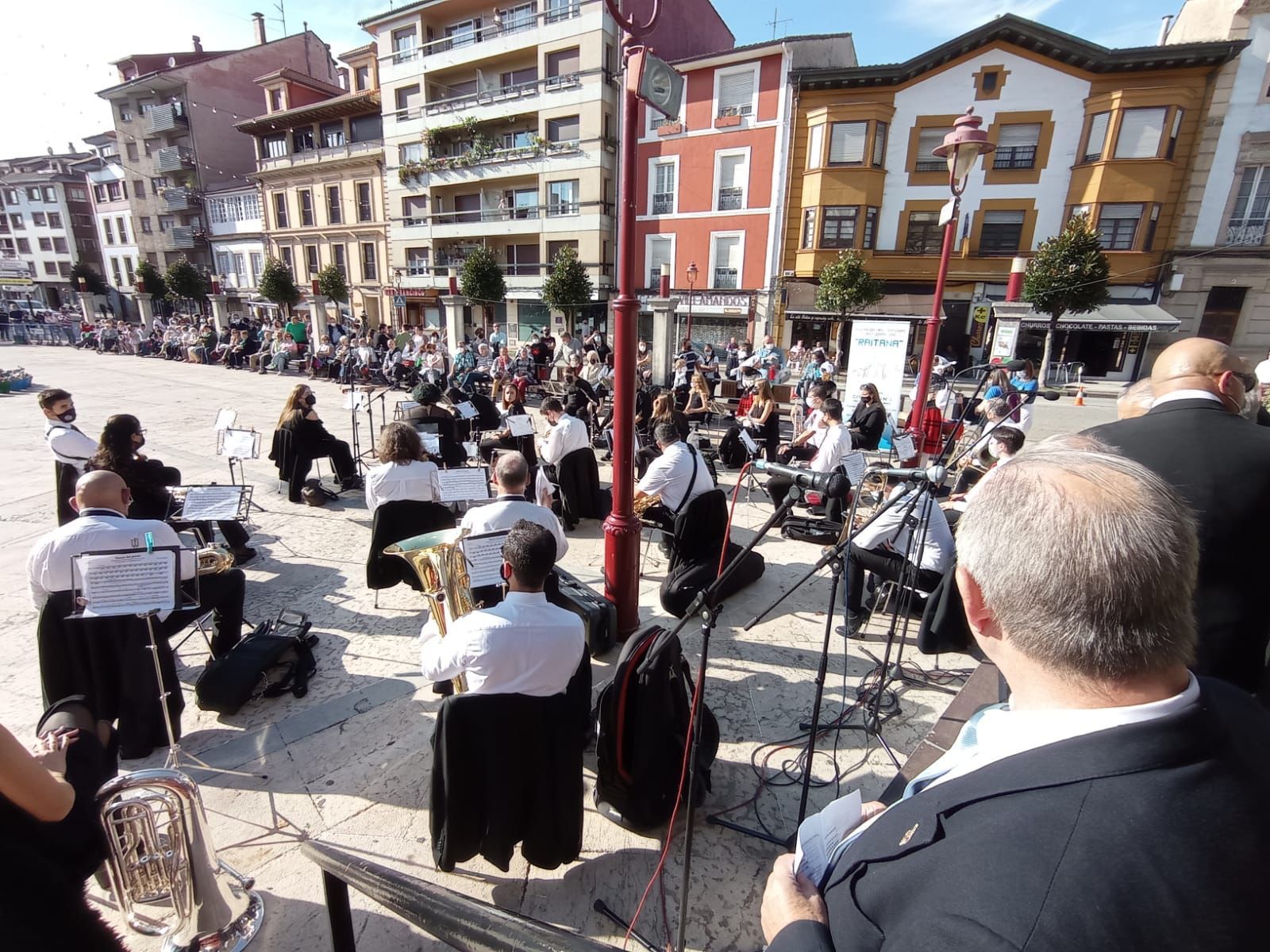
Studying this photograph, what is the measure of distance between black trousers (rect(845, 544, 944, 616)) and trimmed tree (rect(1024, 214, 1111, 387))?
59.7 feet

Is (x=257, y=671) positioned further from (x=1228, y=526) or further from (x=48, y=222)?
(x=48, y=222)

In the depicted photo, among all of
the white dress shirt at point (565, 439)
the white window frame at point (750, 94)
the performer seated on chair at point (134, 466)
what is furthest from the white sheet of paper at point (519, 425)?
the white window frame at point (750, 94)

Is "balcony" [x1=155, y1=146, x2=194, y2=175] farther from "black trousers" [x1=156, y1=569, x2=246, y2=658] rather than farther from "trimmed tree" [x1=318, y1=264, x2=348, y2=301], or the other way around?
"black trousers" [x1=156, y1=569, x2=246, y2=658]

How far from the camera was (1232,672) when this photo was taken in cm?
208

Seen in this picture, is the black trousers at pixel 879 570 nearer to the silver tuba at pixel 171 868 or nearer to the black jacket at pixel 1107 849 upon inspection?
the black jacket at pixel 1107 849

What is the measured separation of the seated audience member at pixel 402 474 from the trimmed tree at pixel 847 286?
1757cm

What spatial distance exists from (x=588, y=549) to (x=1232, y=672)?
4.78 m

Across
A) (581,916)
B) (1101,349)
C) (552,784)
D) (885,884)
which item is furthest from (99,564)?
(1101,349)

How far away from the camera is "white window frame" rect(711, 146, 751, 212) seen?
21.8m

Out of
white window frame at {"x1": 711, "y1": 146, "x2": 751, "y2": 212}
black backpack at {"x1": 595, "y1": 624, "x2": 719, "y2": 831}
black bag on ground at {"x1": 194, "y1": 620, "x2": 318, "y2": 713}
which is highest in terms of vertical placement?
white window frame at {"x1": 711, "y1": 146, "x2": 751, "y2": 212}

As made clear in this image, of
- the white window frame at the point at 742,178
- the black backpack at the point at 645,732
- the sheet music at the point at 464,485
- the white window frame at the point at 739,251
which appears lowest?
the black backpack at the point at 645,732

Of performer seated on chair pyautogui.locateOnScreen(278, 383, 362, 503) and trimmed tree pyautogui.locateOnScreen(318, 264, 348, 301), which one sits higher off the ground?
trimmed tree pyautogui.locateOnScreen(318, 264, 348, 301)

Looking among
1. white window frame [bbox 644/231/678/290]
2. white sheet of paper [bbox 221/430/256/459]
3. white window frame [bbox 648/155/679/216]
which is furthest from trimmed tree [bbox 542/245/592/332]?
white sheet of paper [bbox 221/430/256/459]

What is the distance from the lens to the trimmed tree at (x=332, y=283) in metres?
28.3
